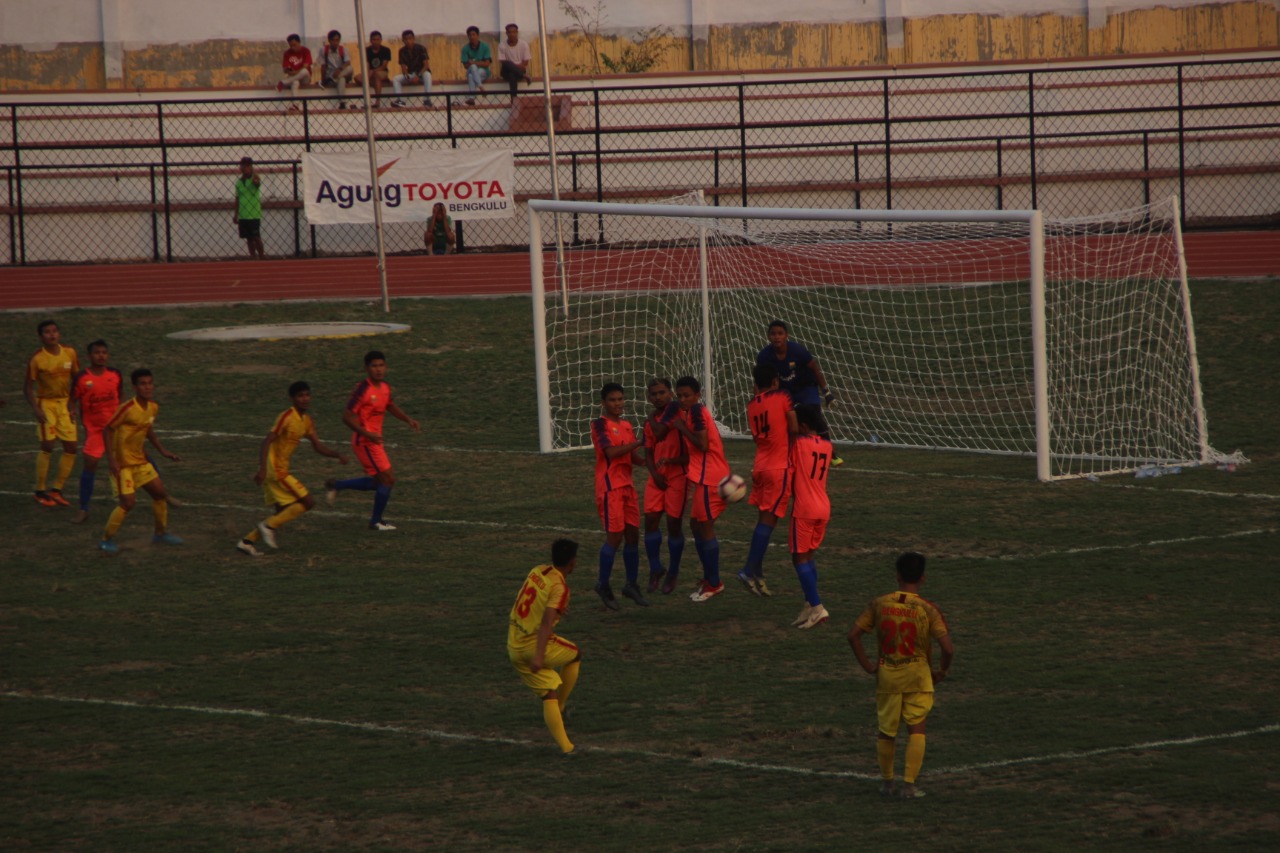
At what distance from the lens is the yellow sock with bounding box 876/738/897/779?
7.36m

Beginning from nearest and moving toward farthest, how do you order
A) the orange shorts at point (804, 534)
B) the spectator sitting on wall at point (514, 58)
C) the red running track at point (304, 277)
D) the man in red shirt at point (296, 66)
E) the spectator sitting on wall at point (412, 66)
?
the orange shorts at point (804, 534) < the red running track at point (304, 277) < the spectator sitting on wall at point (514, 58) < the spectator sitting on wall at point (412, 66) < the man in red shirt at point (296, 66)

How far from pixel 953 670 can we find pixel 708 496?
2229 mm

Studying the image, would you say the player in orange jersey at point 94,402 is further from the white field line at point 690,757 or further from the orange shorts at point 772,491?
the orange shorts at point 772,491

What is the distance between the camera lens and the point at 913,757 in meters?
7.27

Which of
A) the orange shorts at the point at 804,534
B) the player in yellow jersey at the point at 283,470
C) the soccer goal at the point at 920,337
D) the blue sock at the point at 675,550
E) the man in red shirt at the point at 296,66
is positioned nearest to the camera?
the orange shorts at the point at 804,534

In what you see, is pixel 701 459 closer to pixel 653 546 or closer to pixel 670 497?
pixel 670 497

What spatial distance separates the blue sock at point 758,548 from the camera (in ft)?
35.3

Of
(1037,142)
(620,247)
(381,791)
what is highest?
(1037,142)

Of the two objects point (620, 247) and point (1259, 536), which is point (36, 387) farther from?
point (620, 247)

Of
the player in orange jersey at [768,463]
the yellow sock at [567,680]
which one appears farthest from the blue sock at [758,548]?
the yellow sock at [567,680]

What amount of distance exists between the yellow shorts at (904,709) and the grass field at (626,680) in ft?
1.20

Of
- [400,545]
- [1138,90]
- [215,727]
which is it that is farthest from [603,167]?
[215,727]

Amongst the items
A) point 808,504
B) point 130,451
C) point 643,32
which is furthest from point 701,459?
point 643,32

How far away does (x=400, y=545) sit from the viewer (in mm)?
12898
